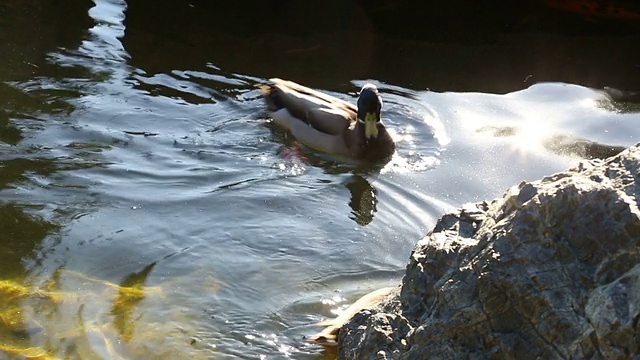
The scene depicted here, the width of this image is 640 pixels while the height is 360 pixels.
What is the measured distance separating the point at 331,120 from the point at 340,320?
4400mm

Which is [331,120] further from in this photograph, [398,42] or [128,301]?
[128,301]

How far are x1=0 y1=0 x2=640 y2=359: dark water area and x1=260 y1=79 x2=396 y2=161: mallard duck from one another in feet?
0.56

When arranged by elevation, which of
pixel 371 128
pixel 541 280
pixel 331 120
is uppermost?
pixel 541 280

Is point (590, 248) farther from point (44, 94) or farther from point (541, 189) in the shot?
point (44, 94)

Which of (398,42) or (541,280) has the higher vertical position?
(541,280)

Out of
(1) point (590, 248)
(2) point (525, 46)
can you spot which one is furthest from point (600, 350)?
(2) point (525, 46)

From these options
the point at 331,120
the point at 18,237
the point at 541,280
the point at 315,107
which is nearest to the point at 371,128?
the point at 331,120

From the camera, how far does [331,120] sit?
867cm

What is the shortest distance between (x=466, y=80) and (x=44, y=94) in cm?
435

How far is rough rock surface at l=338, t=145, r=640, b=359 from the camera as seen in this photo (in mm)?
2814

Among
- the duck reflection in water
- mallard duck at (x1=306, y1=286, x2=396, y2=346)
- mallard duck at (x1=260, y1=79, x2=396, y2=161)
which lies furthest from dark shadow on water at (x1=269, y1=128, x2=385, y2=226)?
mallard duck at (x1=306, y1=286, x2=396, y2=346)

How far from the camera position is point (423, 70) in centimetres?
1004

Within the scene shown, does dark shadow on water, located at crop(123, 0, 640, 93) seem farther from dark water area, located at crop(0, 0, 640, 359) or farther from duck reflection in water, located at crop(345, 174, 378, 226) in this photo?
duck reflection in water, located at crop(345, 174, 378, 226)

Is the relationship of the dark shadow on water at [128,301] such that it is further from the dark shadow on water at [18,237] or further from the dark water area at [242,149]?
the dark shadow on water at [18,237]
